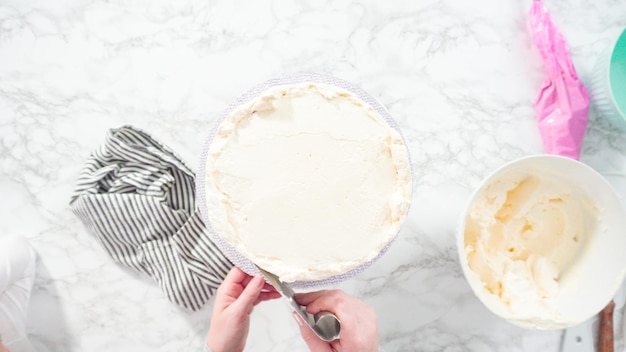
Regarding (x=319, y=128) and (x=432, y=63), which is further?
(x=432, y=63)

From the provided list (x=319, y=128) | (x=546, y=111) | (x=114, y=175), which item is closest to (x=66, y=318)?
(x=114, y=175)

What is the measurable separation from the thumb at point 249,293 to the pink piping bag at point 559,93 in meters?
0.54

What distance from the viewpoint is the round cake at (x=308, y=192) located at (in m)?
0.63

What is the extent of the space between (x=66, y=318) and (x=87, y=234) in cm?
15

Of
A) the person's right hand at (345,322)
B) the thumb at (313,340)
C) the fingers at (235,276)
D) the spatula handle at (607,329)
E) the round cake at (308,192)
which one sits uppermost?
the round cake at (308,192)

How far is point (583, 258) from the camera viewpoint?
0.80m

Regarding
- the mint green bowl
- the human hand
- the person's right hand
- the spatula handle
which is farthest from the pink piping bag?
the human hand

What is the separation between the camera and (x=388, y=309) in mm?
850

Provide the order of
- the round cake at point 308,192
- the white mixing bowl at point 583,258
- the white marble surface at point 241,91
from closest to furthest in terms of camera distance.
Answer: the round cake at point 308,192, the white mixing bowl at point 583,258, the white marble surface at point 241,91

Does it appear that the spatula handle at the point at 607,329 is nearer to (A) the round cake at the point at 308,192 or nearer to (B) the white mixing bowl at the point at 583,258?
(B) the white mixing bowl at the point at 583,258

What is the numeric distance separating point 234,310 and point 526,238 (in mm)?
479

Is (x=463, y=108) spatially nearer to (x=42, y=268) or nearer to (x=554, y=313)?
(x=554, y=313)

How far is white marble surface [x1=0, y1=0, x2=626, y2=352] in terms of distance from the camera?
0.84 metres

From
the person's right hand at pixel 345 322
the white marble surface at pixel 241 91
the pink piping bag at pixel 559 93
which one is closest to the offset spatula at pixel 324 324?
the person's right hand at pixel 345 322
